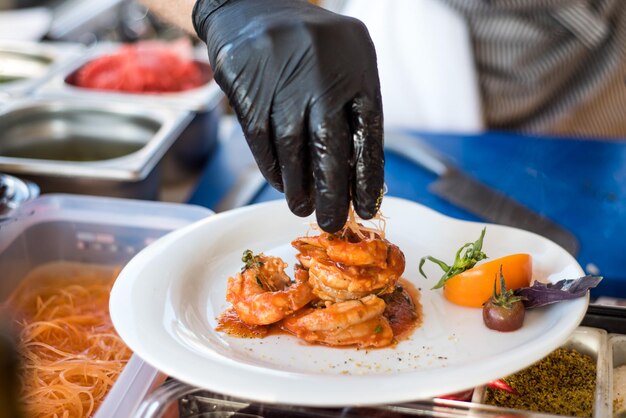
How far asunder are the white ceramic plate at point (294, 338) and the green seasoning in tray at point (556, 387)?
14 cm

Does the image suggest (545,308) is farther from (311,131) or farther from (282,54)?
(282,54)

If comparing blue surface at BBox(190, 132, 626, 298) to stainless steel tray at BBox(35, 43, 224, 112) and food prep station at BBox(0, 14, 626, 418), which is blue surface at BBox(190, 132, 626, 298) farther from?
stainless steel tray at BBox(35, 43, 224, 112)

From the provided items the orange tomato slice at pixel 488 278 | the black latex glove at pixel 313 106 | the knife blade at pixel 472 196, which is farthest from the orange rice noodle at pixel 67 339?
the knife blade at pixel 472 196

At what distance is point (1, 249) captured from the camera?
226cm

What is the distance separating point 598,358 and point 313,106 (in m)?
0.93

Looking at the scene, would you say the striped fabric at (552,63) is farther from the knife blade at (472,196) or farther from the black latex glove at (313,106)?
the black latex glove at (313,106)

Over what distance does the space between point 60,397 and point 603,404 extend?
1.31 m

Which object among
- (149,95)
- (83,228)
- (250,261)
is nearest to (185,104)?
(149,95)

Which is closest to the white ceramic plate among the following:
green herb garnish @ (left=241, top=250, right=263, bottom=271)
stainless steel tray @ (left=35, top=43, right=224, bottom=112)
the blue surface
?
green herb garnish @ (left=241, top=250, right=263, bottom=271)

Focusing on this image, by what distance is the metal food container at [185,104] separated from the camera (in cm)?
316

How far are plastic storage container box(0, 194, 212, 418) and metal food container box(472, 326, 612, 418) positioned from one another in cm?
121

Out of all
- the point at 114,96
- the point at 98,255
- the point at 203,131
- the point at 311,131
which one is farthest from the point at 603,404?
the point at 114,96

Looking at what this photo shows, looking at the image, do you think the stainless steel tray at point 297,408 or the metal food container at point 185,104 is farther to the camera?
the metal food container at point 185,104

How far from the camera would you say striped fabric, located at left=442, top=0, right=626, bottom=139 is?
11.0 feet
